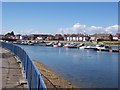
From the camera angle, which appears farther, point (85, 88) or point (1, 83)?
point (85, 88)

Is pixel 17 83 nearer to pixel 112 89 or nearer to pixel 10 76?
pixel 10 76

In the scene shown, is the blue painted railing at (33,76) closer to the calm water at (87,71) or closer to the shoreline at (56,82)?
the shoreline at (56,82)

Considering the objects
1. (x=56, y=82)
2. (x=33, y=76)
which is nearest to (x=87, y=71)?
(x=56, y=82)

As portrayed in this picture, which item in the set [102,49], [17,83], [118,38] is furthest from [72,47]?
[17,83]

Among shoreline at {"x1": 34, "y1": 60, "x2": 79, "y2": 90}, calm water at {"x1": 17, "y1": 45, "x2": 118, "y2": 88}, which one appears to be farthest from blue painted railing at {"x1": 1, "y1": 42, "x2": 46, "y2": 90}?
calm water at {"x1": 17, "y1": 45, "x2": 118, "y2": 88}

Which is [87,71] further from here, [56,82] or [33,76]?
[33,76]

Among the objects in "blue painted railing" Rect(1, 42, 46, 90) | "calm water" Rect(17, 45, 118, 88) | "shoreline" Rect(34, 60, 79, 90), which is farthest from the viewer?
"calm water" Rect(17, 45, 118, 88)

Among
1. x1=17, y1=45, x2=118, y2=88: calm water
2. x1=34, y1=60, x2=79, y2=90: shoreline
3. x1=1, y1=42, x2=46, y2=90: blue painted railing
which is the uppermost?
x1=1, y1=42, x2=46, y2=90: blue painted railing

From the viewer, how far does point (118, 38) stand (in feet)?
656

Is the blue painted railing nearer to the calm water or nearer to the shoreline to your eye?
the shoreline

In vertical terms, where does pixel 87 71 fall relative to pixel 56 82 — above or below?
below

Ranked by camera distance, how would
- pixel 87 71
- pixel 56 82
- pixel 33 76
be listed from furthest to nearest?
pixel 87 71 → pixel 56 82 → pixel 33 76

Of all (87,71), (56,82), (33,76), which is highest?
(33,76)

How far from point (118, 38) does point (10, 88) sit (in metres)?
196
